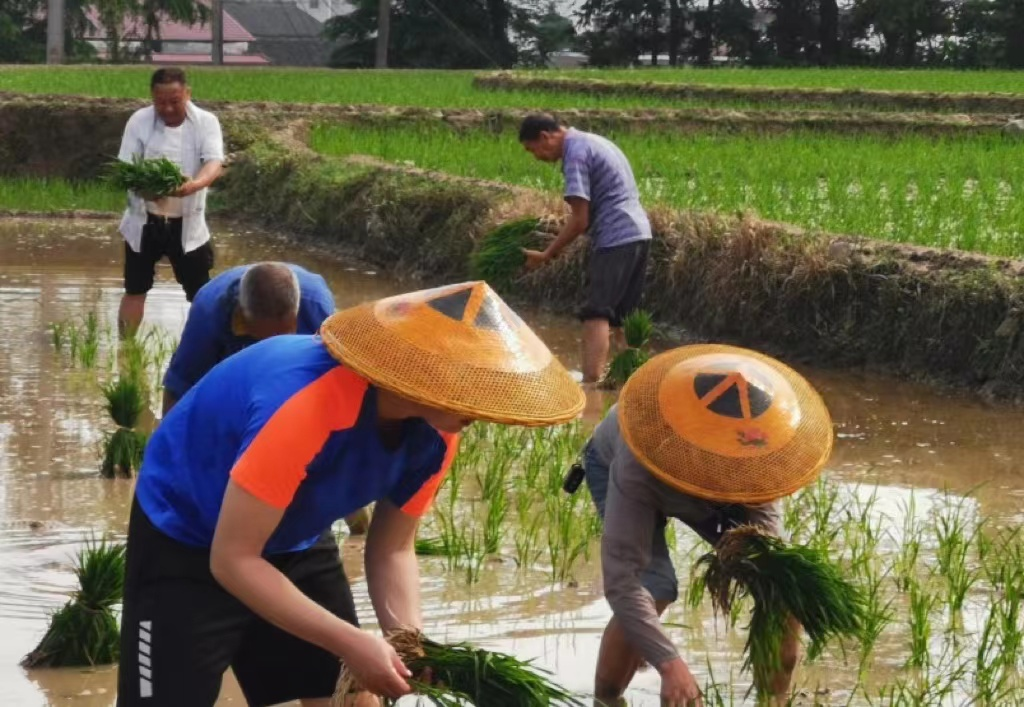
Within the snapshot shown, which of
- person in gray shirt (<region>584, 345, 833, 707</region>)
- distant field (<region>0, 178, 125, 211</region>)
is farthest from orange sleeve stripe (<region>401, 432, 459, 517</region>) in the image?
distant field (<region>0, 178, 125, 211</region>)

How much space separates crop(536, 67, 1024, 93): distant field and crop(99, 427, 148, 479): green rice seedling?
18.7m

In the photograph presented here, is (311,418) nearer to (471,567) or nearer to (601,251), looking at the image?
(471,567)

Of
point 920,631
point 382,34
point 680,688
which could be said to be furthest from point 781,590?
point 382,34

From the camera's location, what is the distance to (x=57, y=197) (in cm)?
1548

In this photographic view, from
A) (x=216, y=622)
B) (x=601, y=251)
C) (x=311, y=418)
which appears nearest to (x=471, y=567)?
(x=216, y=622)

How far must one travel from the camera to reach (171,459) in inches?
115

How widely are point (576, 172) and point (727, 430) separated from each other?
455cm

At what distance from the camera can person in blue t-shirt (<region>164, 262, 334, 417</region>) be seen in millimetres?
4258

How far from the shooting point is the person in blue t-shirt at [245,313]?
4258 millimetres

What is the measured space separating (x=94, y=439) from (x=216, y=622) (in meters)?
4.06

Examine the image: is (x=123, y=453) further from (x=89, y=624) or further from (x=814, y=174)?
(x=814, y=174)

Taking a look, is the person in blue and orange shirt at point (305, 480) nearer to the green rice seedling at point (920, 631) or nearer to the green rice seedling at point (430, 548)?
the green rice seedling at point (920, 631)

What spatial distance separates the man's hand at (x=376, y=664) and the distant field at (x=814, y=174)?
6754mm

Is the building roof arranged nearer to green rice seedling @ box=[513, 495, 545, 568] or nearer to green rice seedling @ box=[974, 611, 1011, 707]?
green rice seedling @ box=[513, 495, 545, 568]
